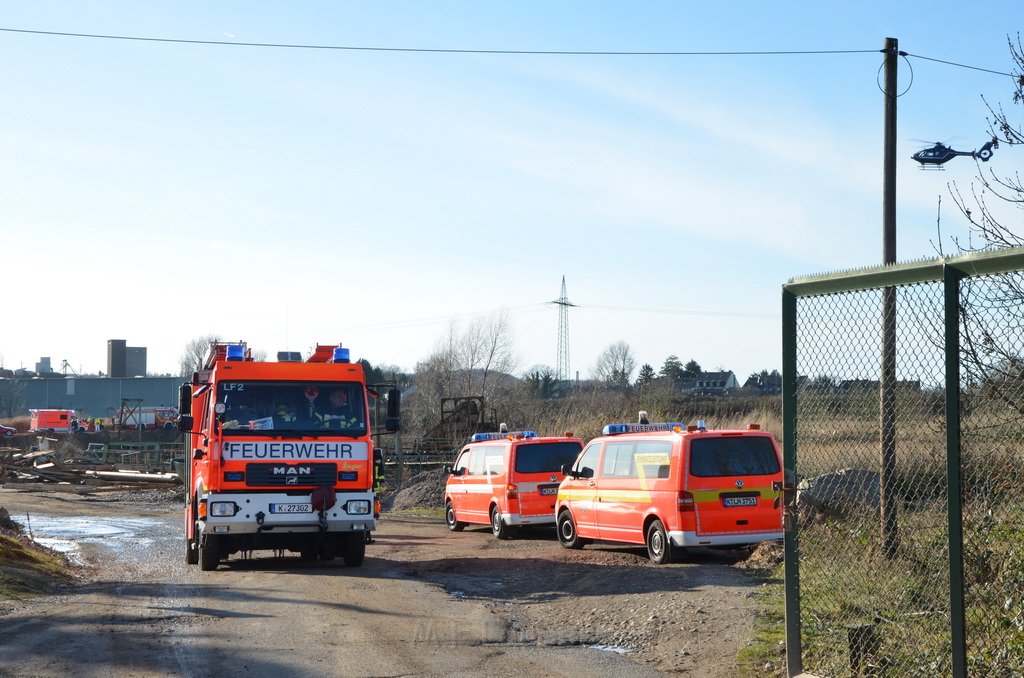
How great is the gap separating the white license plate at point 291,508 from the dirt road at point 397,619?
848mm

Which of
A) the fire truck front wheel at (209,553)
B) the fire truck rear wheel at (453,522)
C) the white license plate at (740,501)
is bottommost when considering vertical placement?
the fire truck rear wheel at (453,522)

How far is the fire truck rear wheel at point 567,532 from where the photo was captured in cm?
1805

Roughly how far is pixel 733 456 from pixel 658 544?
160 cm

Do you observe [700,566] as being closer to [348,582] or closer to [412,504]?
[348,582]

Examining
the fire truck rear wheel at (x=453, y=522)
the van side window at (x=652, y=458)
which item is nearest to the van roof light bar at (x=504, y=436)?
the fire truck rear wheel at (x=453, y=522)

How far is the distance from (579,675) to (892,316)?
349 centimetres

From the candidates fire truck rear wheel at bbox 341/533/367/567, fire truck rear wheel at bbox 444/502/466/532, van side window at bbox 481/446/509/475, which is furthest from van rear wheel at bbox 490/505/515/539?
fire truck rear wheel at bbox 341/533/367/567

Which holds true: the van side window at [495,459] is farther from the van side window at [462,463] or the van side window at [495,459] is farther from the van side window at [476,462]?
the van side window at [462,463]

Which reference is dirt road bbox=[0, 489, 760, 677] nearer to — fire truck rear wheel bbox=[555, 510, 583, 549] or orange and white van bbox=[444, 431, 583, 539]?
fire truck rear wheel bbox=[555, 510, 583, 549]

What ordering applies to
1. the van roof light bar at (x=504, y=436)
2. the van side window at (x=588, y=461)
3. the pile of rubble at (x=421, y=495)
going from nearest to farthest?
the van side window at (x=588, y=461) → the van roof light bar at (x=504, y=436) → the pile of rubble at (x=421, y=495)

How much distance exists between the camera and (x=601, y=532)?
1697 centimetres

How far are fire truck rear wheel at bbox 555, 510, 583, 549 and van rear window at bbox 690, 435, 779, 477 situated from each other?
371 centimetres

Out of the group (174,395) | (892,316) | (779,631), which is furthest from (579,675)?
(174,395)

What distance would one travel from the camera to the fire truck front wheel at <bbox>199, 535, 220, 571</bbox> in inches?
595
